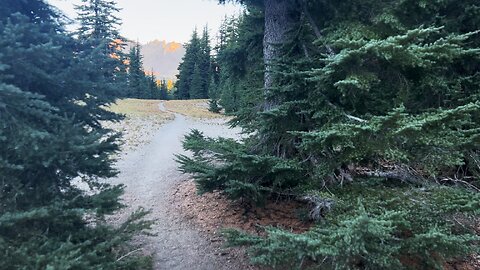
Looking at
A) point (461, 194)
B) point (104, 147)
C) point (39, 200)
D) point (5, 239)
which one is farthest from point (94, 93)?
point (461, 194)

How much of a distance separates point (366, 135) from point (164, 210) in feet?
16.4

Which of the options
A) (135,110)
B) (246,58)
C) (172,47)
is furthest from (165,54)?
(246,58)

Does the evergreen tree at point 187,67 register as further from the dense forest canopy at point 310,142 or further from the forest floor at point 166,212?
the dense forest canopy at point 310,142

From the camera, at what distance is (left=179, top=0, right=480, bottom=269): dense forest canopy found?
10.2 feet

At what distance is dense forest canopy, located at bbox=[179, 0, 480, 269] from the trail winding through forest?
1.04m

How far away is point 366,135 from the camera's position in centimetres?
348

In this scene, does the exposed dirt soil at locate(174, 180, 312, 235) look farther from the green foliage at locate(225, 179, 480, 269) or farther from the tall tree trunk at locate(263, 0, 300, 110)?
the tall tree trunk at locate(263, 0, 300, 110)

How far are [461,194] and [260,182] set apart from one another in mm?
2871

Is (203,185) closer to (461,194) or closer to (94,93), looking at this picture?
(94,93)

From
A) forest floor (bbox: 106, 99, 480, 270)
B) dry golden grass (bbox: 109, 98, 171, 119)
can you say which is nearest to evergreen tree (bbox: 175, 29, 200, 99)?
dry golden grass (bbox: 109, 98, 171, 119)

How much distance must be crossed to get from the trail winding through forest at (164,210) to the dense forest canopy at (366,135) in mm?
1042

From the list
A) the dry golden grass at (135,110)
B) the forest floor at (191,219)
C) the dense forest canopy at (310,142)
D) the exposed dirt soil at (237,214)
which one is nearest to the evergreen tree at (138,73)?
the dry golden grass at (135,110)

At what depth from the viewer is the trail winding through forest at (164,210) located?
5.26 m

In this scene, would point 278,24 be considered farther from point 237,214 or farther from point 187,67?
point 187,67
